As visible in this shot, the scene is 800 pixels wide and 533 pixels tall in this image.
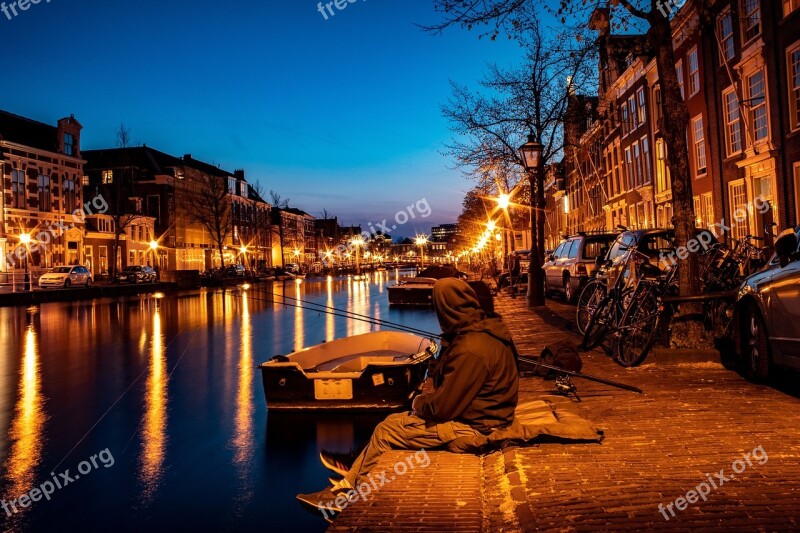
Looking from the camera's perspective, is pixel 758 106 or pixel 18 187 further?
pixel 18 187

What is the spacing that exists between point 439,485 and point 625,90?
39.0 metres

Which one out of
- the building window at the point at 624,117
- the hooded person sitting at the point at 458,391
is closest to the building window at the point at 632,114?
the building window at the point at 624,117

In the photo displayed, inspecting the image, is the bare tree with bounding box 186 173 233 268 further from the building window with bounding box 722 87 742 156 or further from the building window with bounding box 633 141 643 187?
the building window with bounding box 722 87 742 156

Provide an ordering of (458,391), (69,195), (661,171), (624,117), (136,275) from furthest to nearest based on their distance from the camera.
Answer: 1. (69,195)
2. (136,275)
3. (624,117)
4. (661,171)
5. (458,391)

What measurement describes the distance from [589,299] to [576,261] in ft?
25.1

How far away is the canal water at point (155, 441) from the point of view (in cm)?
543

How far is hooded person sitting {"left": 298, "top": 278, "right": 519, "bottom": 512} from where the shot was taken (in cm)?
452

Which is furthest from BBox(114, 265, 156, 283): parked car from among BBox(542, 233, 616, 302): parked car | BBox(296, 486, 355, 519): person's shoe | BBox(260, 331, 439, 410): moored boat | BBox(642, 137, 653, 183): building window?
BBox(296, 486, 355, 519): person's shoe

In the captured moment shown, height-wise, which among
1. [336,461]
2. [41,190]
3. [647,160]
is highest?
[41,190]

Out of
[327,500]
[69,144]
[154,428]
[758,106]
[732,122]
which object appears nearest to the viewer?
[327,500]

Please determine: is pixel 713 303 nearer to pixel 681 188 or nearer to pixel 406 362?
pixel 681 188

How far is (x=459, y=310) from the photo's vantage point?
14.8ft

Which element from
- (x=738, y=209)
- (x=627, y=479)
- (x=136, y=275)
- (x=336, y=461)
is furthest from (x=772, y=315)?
(x=136, y=275)

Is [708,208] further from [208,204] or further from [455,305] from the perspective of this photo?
[208,204]
